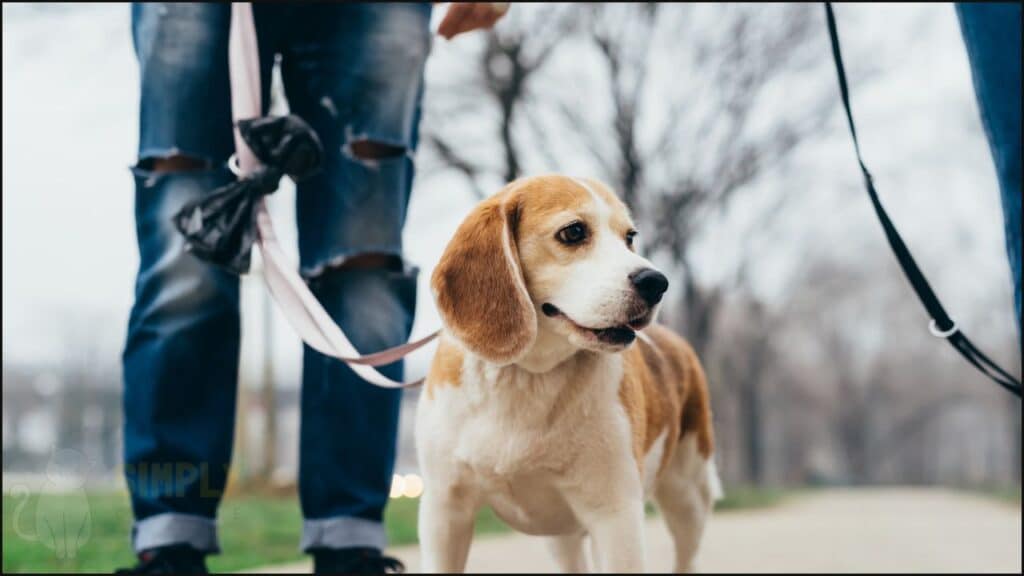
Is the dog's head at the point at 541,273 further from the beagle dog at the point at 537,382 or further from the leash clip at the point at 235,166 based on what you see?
the leash clip at the point at 235,166

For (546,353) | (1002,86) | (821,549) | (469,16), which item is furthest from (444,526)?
(821,549)

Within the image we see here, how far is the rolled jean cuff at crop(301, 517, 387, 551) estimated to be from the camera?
8.75 ft

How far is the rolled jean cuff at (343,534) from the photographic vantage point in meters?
2.67

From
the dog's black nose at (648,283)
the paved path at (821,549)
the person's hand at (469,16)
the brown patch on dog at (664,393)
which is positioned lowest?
the paved path at (821,549)

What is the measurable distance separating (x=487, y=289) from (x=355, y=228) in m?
0.76

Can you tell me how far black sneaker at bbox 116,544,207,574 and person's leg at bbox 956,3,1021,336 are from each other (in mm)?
1999

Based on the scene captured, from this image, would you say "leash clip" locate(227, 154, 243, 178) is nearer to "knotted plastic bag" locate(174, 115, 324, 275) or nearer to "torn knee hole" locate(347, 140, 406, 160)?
"knotted plastic bag" locate(174, 115, 324, 275)

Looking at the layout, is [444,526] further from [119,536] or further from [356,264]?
[119,536]

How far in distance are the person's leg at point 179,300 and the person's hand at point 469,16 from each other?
2.05 feet

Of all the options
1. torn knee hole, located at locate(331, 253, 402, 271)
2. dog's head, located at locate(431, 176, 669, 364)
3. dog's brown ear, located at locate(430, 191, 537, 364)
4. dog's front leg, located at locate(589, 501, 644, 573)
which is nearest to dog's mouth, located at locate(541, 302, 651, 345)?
dog's head, located at locate(431, 176, 669, 364)

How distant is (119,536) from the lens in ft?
17.5

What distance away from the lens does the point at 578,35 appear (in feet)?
44.7

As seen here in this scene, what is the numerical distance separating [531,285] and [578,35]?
11.9 m

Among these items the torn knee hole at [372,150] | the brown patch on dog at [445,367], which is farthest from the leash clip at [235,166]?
the brown patch on dog at [445,367]
